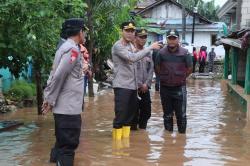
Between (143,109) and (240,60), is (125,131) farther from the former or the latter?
(240,60)

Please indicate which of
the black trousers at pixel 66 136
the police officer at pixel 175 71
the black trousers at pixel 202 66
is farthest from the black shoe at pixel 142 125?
the black trousers at pixel 202 66

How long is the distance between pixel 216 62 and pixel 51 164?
89.6ft

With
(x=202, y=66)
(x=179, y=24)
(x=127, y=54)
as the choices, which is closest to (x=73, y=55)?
(x=127, y=54)

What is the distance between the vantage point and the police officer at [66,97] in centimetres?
543

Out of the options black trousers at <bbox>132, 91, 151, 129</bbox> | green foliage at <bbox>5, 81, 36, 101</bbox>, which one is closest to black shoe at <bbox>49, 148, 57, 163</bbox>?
black trousers at <bbox>132, 91, 151, 129</bbox>

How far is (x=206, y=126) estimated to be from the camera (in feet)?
32.4

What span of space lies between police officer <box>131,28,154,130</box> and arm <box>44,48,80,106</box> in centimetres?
293

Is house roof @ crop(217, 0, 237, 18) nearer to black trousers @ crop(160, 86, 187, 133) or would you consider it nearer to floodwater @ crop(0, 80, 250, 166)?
floodwater @ crop(0, 80, 250, 166)

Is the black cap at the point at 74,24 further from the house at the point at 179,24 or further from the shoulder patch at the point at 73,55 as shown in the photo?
the house at the point at 179,24

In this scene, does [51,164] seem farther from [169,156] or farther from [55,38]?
[55,38]

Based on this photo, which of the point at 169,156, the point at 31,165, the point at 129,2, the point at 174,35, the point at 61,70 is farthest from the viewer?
the point at 129,2

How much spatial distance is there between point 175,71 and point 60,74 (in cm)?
339

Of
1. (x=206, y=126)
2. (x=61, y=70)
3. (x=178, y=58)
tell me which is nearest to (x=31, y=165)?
(x=61, y=70)

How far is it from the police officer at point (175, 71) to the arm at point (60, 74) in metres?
3.17
